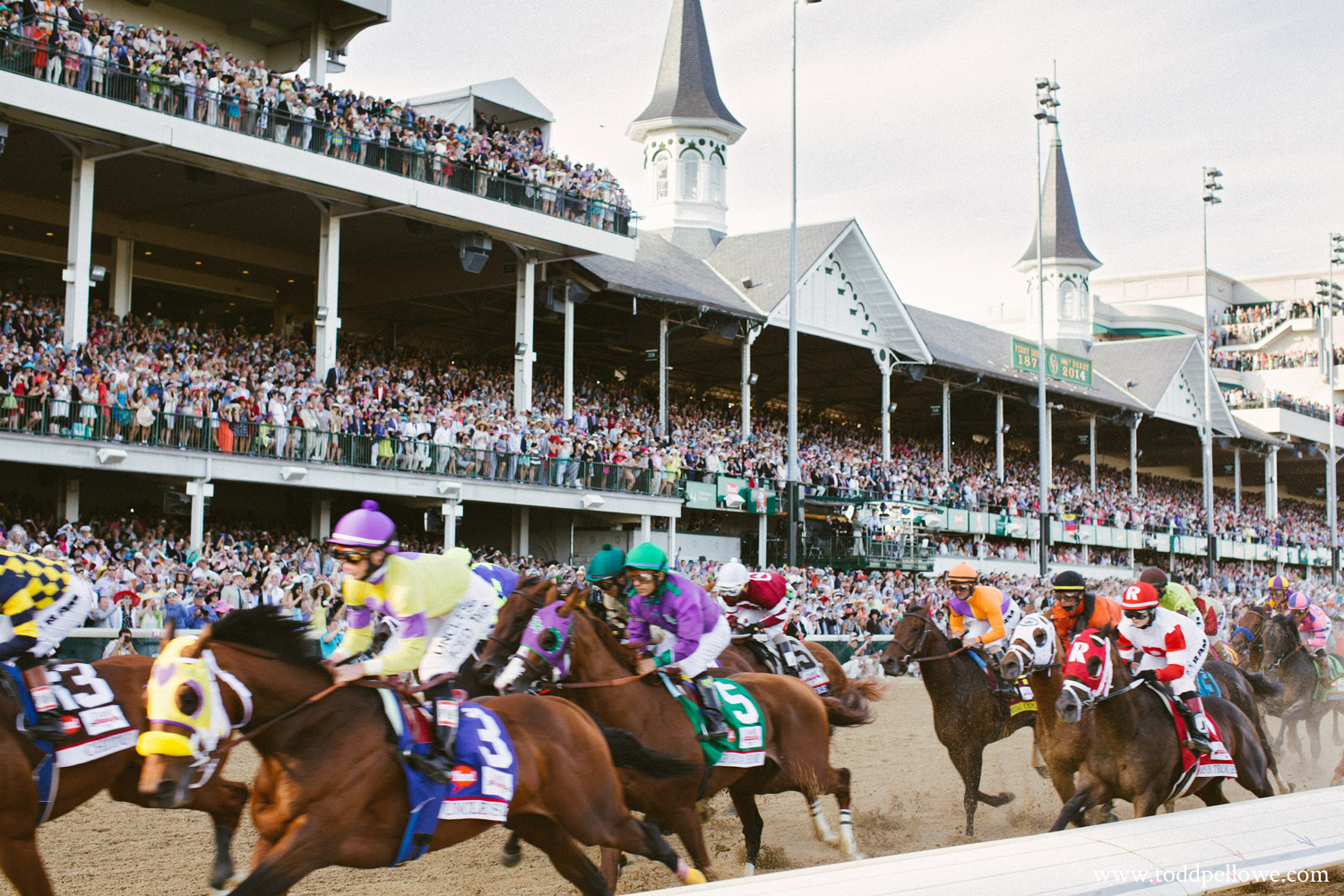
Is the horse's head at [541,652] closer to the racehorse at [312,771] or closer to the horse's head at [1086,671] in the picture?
the racehorse at [312,771]

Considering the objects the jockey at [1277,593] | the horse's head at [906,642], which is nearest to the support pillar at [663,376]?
the jockey at [1277,593]

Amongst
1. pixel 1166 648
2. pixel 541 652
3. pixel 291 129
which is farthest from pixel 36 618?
pixel 291 129

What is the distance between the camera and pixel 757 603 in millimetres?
8797

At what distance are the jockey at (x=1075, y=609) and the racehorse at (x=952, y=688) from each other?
5.36 feet

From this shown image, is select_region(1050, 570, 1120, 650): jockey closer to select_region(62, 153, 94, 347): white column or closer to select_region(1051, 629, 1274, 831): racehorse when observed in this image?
select_region(1051, 629, 1274, 831): racehorse

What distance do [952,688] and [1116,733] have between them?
212 centimetres

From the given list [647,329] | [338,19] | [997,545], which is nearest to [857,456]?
[997,545]

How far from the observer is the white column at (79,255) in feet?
54.4

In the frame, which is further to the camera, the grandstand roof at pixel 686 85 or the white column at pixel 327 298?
the grandstand roof at pixel 686 85

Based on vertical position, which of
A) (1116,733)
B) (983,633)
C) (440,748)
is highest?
(983,633)

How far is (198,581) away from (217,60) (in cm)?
869

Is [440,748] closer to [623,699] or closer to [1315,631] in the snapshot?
[623,699]

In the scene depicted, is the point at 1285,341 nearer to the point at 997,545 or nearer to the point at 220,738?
the point at 997,545

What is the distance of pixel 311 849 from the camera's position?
4.26 meters
